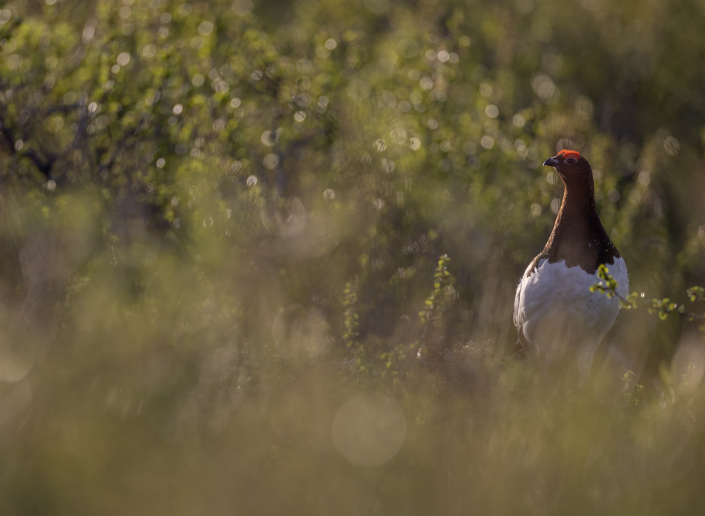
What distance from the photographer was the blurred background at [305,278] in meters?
3.39

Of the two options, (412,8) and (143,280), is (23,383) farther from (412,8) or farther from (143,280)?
(412,8)

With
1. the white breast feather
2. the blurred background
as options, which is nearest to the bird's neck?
the white breast feather

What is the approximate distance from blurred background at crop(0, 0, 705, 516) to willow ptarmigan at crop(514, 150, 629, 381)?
1.10 ft

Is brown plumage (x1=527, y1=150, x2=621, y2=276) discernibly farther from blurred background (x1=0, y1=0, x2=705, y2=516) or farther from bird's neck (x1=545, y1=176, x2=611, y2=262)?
blurred background (x1=0, y1=0, x2=705, y2=516)

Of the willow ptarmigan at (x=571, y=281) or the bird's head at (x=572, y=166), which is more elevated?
the bird's head at (x=572, y=166)

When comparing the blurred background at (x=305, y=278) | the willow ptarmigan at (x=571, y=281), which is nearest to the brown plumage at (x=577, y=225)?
the willow ptarmigan at (x=571, y=281)

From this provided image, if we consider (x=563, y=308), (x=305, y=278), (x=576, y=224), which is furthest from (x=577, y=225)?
(x=305, y=278)

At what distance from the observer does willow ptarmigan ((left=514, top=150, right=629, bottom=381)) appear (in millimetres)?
5031

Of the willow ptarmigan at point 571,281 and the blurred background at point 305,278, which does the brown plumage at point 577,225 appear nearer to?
the willow ptarmigan at point 571,281

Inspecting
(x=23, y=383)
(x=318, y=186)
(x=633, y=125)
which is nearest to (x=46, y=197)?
(x=318, y=186)

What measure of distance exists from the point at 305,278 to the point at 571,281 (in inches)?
105

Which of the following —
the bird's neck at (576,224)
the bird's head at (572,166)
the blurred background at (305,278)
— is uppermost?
the bird's head at (572,166)

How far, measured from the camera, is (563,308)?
507 cm

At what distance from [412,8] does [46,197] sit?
967cm
